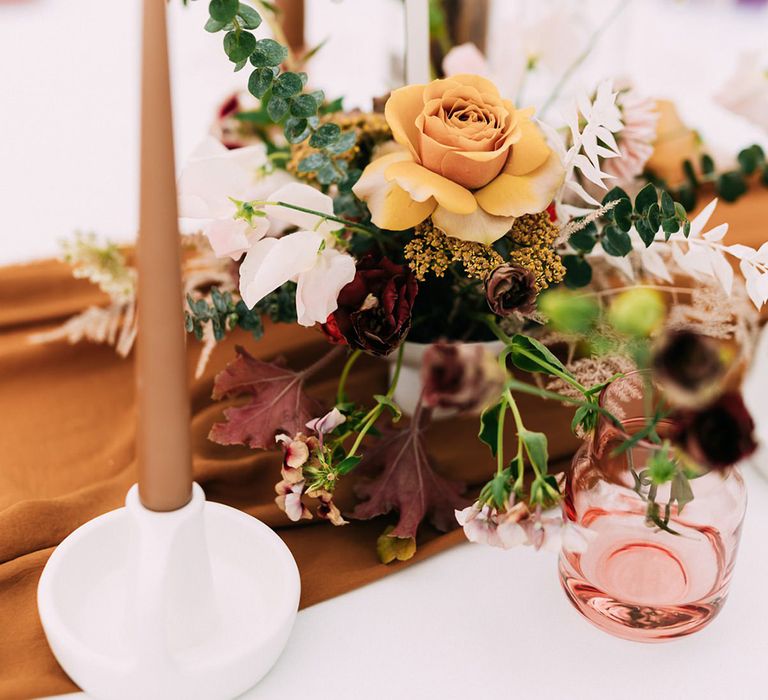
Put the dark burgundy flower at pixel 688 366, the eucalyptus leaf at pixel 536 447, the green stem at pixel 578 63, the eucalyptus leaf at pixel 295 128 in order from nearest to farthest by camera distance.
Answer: the dark burgundy flower at pixel 688 366, the eucalyptus leaf at pixel 536 447, the eucalyptus leaf at pixel 295 128, the green stem at pixel 578 63

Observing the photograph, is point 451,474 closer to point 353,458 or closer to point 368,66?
point 353,458

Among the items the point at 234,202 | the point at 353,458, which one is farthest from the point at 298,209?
the point at 353,458

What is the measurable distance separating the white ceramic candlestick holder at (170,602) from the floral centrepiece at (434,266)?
0.04 metres

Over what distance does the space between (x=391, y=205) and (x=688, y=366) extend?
0.21 metres

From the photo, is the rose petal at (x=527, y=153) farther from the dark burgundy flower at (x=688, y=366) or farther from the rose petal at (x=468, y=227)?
the dark burgundy flower at (x=688, y=366)

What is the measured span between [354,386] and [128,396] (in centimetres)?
17

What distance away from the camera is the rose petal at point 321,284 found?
0.47 meters

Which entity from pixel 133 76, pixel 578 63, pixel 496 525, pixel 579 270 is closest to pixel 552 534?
pixel 496 525

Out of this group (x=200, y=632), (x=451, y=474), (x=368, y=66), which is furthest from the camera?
(x=368, y=66)

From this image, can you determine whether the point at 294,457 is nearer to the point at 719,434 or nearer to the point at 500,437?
the point at 500,437

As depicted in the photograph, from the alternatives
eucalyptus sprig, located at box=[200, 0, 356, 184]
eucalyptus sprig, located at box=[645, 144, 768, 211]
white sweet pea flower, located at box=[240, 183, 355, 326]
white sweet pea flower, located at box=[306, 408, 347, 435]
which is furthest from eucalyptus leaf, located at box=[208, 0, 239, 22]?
eucalyptus sprig, located at box=[645, 144, 768, 211]

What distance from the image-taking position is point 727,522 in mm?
450

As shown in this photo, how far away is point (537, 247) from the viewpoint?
1.63ft

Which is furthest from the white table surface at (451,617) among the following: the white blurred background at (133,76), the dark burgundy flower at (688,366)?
the dark burgundy flower at (688,366)
